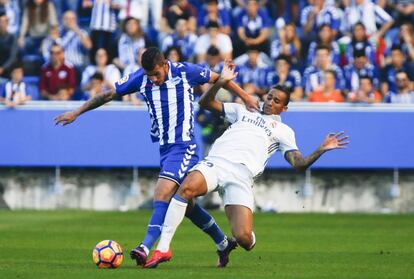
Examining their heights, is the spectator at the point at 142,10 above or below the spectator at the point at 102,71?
above

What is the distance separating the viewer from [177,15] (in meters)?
23.8

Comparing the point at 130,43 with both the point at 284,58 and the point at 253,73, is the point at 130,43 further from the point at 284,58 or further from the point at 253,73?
the point at 284,58

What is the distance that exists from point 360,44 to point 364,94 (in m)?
1.35

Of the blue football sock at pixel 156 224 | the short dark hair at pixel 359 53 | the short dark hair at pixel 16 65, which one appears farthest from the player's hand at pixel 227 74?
the short dark hair at pixel 16 65

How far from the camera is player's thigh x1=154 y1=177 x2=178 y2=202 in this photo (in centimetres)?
1174

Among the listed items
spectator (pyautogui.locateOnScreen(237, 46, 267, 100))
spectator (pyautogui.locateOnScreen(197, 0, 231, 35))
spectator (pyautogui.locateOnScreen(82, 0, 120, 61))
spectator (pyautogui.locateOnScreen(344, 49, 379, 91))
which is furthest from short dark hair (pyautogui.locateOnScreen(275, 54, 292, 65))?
spectator (pyautogui.locateOnScreen(82, 0, 120, 61))

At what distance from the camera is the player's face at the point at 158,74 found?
1171cm

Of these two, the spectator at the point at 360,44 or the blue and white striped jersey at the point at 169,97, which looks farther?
the spectator at the point at 360,44

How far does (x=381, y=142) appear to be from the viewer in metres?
21.2

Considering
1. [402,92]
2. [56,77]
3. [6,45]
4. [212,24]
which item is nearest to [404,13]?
[402,92]

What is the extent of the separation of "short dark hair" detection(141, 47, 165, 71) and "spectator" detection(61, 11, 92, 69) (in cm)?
1225

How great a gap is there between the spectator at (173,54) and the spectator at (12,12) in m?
4.64

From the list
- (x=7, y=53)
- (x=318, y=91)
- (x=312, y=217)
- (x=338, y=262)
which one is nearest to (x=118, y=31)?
(x=7, y=53)

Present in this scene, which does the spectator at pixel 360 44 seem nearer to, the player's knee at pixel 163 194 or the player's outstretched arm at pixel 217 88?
the player's outstretched arm at pixel 217 88
